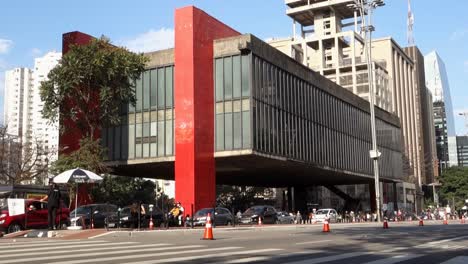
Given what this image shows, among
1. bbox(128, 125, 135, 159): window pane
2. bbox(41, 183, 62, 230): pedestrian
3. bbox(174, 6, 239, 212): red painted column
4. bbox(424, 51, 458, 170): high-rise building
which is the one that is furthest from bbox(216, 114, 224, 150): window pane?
bbox(424, 51, 458, 170): high-rise building

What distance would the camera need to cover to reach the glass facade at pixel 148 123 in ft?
144

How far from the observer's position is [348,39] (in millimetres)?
126438

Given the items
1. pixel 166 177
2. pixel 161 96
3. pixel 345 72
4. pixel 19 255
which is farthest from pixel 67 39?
pixel 345 72

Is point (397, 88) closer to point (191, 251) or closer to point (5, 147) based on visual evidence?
point (5, 147)

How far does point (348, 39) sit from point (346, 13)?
8.23 m

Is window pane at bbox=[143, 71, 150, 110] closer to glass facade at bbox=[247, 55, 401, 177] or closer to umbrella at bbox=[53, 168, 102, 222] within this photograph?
glass facade at bbox=[247, 55, 401, 177]

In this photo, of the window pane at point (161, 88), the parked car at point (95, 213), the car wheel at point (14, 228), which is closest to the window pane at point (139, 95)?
the window pane at point (161, 88)

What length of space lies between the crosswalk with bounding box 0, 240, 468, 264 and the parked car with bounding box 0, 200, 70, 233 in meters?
11.0

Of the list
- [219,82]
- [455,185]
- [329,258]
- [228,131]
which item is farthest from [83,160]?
[455,185]

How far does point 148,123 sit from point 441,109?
159830mm

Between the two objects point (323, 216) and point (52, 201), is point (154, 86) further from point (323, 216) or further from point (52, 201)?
point (52, 201)

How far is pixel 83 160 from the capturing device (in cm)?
3581

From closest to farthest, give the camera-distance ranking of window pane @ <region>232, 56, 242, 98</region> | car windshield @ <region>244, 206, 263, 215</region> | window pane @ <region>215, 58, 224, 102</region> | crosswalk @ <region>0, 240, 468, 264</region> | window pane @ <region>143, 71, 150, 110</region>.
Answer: crosswalk @ <region>0, 240, 468, 264</region>, car windshield @ <region>244, 206, 263, 215</region>, window pane @ <region>232, 56, 242, 98</region>, window pane @ <region>215, 58, 224, 102</region>, window pane @ <region>143, 71, 150, 110</region>

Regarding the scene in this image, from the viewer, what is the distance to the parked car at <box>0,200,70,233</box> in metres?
23.6
